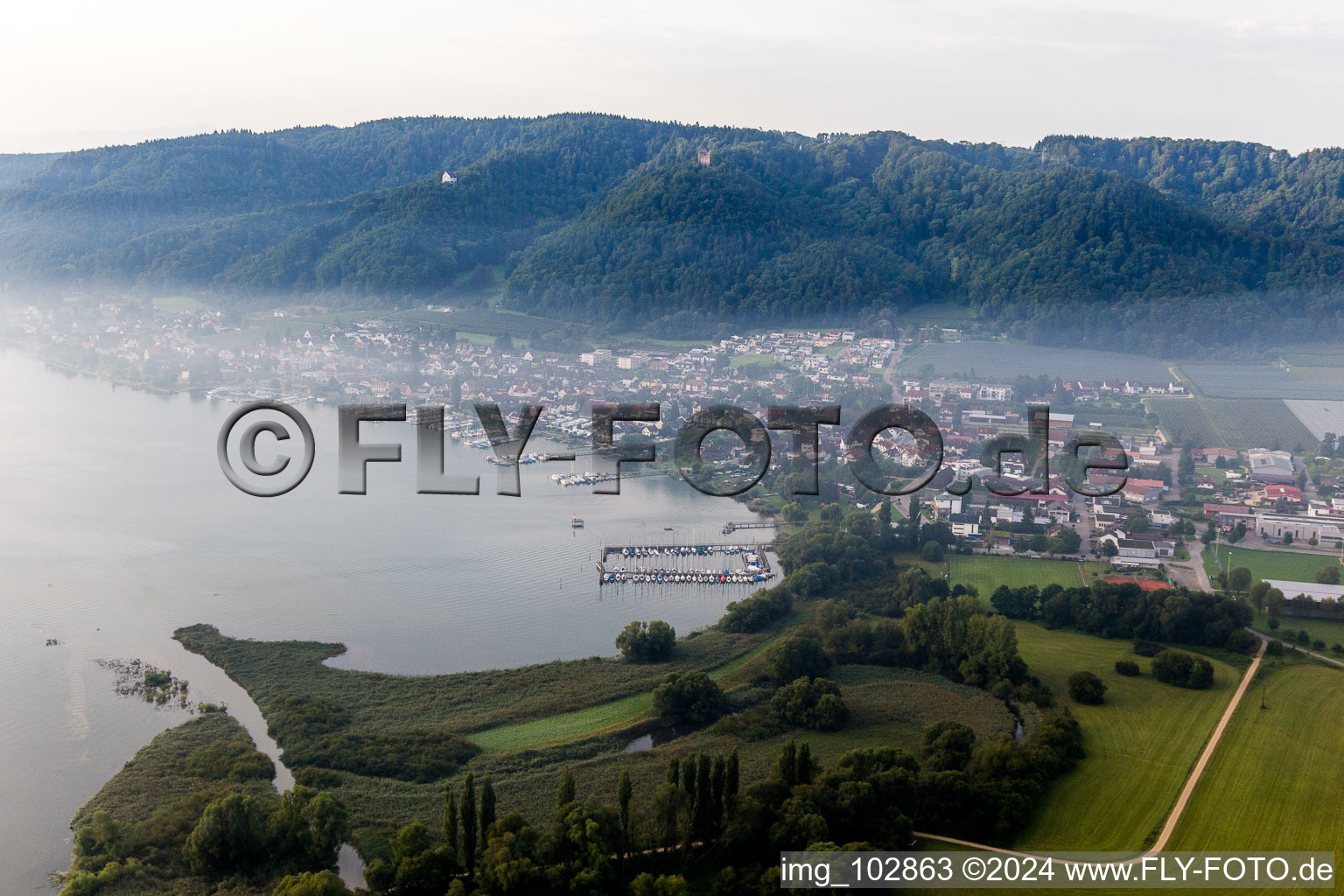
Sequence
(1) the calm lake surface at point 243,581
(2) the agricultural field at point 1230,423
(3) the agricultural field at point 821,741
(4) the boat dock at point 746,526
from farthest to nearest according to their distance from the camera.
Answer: (2) the agricultural field at point 1230,423, (4) the boat dock at point 746,526, (1) the calm lake surface at point 243,581, (3) the agricultural field at point 821,741

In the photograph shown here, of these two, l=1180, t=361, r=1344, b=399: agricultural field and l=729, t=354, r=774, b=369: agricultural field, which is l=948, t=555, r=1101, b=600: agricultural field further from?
l=729, t=354, r=774, b=369: agricultural field

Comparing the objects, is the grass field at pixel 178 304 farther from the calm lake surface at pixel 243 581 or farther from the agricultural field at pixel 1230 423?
the agricultural field at pixel 1230 423

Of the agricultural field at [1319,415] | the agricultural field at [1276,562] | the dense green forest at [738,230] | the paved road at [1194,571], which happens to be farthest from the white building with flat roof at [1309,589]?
the dense green forest at [738,230]

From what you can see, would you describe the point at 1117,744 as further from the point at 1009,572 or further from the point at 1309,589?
the point at 1309,589

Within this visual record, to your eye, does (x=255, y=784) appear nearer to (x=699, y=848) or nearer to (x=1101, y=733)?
(x=699, y=848)

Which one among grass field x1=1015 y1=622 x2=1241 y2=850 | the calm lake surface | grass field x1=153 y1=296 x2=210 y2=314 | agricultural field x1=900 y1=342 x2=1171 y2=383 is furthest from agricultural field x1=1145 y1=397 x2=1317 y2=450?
grass field x1=153 y1=296 x2=210 y2=314

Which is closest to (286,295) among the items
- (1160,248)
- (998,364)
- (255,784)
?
(998,364)

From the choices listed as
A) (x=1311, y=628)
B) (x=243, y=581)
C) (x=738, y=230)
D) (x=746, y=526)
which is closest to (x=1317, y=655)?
(x=1311, y=628)
